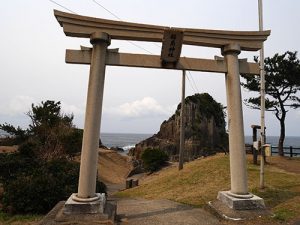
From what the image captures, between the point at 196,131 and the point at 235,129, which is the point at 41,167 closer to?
the point at 235,129

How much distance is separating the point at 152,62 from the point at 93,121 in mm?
2414

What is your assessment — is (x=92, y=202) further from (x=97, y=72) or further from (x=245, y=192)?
(x=245, y=192)

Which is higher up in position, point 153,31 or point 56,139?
point 153,31

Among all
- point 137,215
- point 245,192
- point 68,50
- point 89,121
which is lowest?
point 137,215

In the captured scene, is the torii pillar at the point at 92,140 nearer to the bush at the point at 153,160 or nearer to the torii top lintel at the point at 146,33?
the torii top lintel at the point at 146,33

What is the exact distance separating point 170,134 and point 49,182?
1467 inches

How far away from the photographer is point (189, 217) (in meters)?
8.76

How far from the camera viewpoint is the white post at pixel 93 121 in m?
8.18

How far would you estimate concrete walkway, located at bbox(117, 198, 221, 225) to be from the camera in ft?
27.0

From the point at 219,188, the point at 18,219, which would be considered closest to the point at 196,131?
the point at 219,188

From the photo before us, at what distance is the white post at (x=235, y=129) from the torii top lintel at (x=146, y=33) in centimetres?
36

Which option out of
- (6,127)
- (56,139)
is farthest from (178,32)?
(6,127)

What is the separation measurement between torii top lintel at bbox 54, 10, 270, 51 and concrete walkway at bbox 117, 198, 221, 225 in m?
4.99

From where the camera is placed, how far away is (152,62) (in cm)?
905
